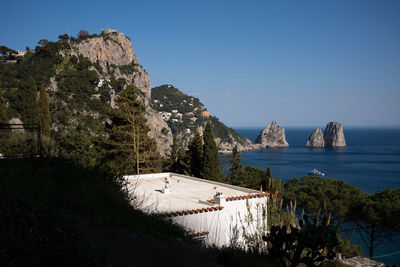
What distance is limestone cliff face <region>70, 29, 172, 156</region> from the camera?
64.3 meters

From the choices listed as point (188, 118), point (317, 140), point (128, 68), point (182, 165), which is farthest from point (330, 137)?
point (182, 165)

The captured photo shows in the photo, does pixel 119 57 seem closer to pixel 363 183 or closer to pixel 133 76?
pixel 133 76

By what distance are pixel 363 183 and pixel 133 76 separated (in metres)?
59.4

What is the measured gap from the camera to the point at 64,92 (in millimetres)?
50125

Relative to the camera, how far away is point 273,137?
149 meters

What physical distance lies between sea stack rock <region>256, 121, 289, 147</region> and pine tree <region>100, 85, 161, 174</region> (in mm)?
130600

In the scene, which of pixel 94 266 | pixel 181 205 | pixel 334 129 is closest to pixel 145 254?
pixel 94 266

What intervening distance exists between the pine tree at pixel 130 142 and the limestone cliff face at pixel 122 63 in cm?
3763

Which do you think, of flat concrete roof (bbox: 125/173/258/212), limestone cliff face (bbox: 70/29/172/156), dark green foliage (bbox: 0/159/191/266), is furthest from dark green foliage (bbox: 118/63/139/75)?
dark green foliage (bbox: 0/159/191/266)

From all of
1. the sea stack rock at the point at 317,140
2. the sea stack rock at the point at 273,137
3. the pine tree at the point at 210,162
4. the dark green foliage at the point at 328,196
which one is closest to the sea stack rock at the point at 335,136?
the sea stack rock at the point at 317,140

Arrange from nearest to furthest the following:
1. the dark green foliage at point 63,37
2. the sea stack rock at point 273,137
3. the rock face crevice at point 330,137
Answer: the dark green foliage at point 63,37
the rock face crevice at point 330,137
the sea stack rock at point 273,137

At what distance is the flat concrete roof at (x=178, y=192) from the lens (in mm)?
8684

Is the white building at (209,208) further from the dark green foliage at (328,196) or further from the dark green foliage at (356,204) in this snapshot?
the dark green foliage at (328,196)

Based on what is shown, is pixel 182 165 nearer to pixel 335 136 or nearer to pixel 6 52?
pixel 6 52
